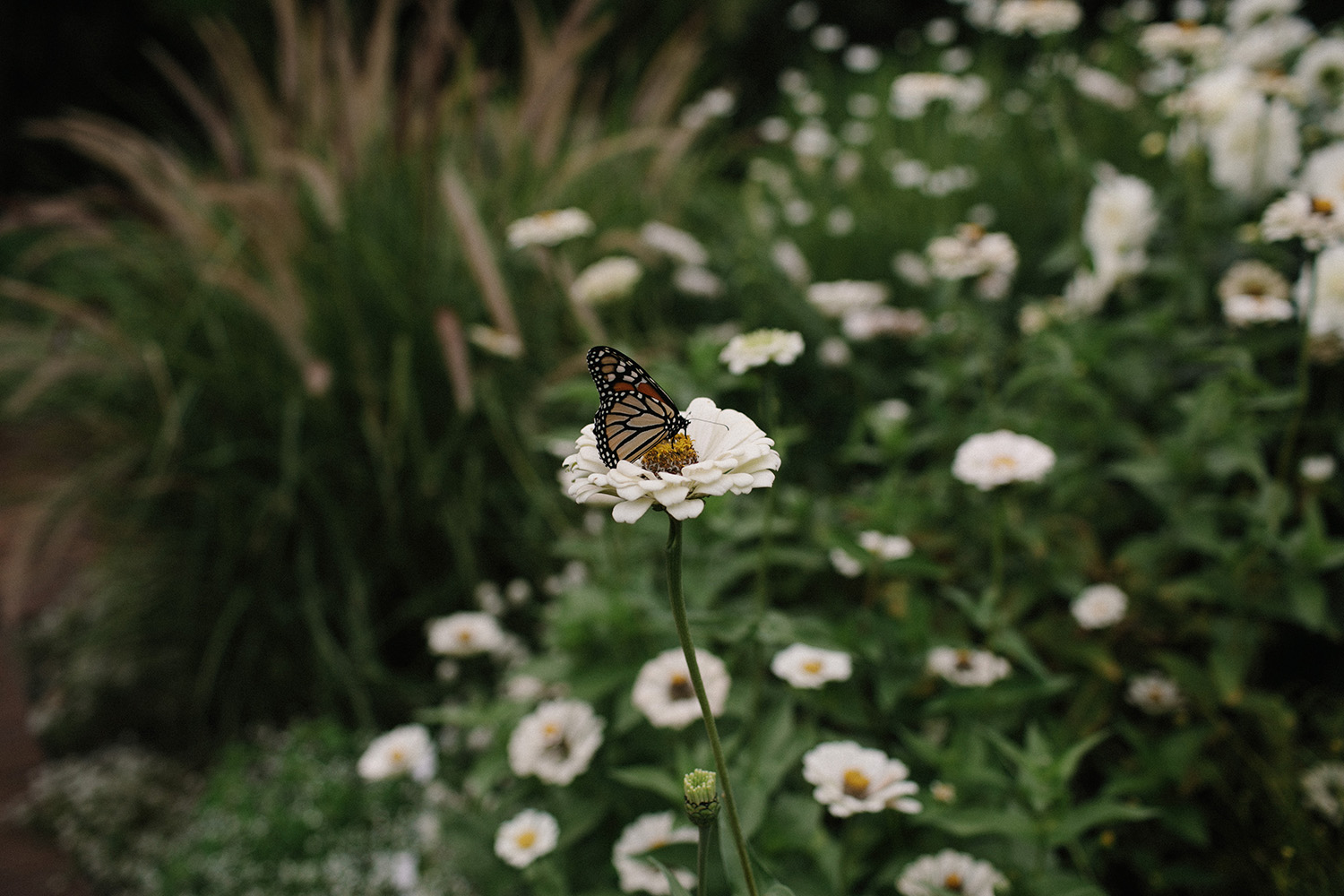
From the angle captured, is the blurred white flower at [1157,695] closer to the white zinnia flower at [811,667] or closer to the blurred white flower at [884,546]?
the blurred white flower at [884,546]

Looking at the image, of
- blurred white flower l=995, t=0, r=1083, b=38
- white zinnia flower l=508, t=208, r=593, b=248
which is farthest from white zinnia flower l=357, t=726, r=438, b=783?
blurred white flower l=995, t=0, r=1083, b=38

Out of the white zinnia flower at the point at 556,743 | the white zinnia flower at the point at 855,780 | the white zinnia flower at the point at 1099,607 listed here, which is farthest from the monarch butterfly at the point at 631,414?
the white zinnia flower at the point at 1099,607

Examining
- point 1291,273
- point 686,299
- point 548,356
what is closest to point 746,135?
point 686,299

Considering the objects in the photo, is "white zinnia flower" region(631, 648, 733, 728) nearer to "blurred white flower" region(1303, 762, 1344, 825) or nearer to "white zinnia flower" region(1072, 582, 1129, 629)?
"white zinnia flower" region(1072, 582, 1129, 629)

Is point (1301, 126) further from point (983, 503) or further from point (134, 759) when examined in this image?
point (134, 759)

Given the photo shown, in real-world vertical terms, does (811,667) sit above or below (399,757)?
above

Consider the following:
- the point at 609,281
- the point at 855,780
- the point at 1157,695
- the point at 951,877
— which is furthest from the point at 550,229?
the point at 1157,695

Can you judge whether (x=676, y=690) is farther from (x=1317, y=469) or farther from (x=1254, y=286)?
(x=1254, y=286)
